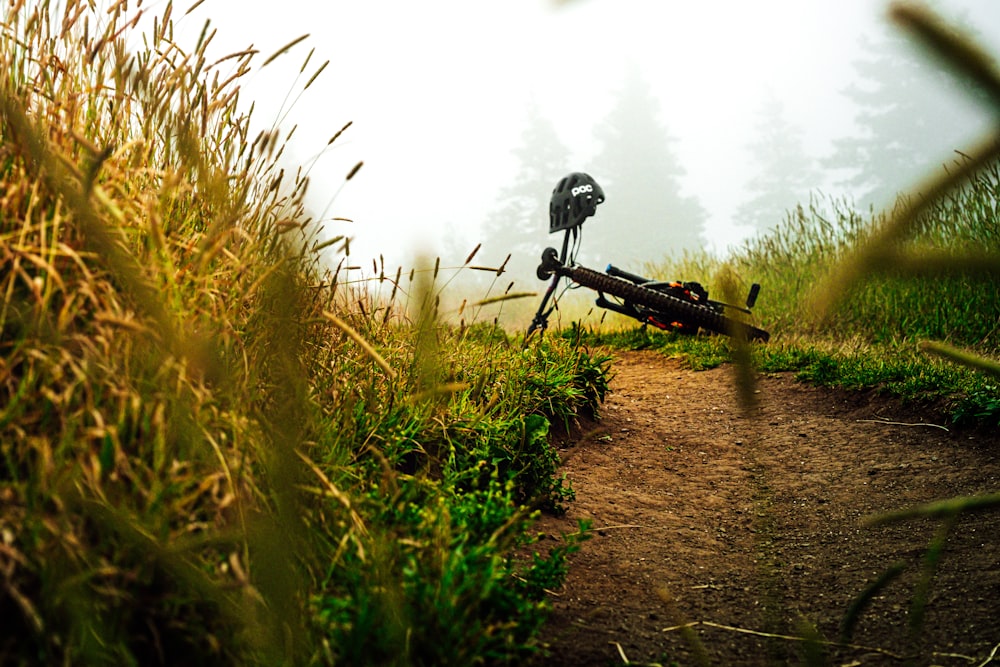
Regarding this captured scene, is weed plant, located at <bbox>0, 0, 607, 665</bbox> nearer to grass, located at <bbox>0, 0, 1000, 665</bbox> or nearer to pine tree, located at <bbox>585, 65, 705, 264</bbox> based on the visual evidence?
grass, located at <bbox>0, 0, 1000, 665</bbox>

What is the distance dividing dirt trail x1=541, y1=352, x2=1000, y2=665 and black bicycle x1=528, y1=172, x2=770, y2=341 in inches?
46.8

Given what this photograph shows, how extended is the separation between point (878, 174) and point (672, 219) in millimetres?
8831

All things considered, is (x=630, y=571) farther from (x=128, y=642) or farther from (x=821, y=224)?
(x=821, y=224)

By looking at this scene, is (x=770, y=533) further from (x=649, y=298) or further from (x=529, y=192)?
(x=529, y=192)

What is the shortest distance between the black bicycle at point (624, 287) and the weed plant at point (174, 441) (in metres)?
4.39

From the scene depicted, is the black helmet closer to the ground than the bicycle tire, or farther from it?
farther from it

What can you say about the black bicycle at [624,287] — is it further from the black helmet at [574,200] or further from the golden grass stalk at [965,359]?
the golden grass stalk at [965,359]

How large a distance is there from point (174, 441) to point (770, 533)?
2.54m

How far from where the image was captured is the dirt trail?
7.23 ft

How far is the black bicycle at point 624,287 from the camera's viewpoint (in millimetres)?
6605

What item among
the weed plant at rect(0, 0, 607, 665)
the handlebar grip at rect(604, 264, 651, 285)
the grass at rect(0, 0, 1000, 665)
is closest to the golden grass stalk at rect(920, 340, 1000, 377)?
the grass at rect(0, 0, 1000, 665)

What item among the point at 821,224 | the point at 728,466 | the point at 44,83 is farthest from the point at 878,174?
the point at 44,83

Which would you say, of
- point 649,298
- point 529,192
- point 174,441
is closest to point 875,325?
point 649,298

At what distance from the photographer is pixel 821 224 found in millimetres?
9344
